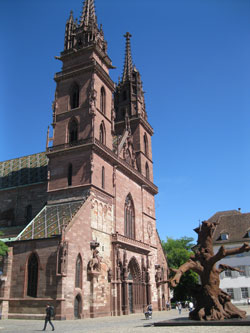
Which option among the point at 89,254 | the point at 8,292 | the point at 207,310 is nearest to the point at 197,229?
the point at 207,310

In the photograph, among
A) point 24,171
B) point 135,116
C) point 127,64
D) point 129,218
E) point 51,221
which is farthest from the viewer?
point 127,64

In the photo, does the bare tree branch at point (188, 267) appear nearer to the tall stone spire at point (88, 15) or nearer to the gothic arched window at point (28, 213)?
the gothic arched window at point (28, 213)

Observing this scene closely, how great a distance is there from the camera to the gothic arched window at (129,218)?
3444 cm

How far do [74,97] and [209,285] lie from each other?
2448cm

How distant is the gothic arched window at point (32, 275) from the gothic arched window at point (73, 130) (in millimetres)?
12047

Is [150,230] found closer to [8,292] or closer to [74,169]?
[74,169]

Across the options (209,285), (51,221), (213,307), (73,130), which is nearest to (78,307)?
(51,221)

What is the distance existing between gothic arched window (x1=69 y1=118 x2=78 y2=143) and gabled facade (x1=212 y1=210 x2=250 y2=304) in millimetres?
22565

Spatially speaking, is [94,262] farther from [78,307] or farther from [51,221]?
[51,221]

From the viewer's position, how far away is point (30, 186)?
3397 cm

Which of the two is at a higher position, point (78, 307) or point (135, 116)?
point (135, 116)

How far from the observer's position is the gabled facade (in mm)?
40250

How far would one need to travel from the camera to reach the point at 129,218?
116ft

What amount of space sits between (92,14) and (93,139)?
17963 millimetres
